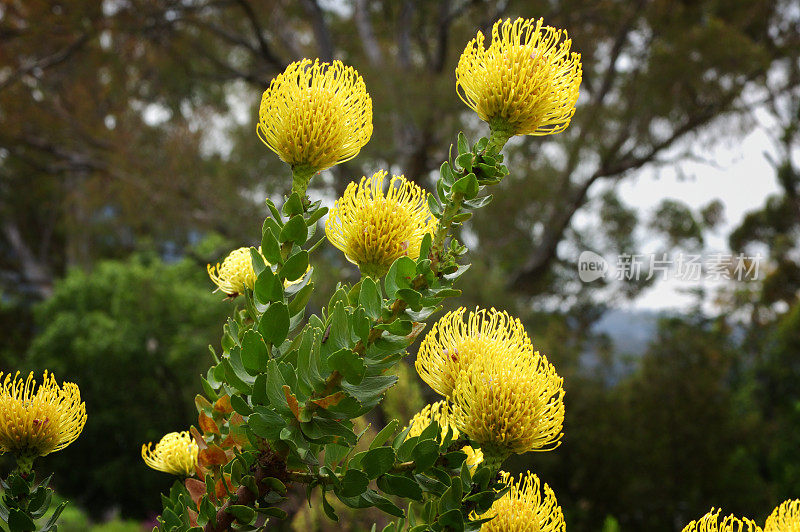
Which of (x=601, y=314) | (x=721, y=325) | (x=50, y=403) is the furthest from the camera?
(x=601, y=314)

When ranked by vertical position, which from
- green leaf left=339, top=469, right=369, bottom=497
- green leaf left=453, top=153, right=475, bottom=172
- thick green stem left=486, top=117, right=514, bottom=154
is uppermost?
thick green stem left=486, top=117, right=514, bottom=154

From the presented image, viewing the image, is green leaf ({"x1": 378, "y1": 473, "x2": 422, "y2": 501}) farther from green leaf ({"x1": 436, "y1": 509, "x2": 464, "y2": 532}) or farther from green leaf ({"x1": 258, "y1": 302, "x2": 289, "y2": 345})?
green leaf ({"x1": 258, "y1": 302, "x2": 289, "y2": 345})

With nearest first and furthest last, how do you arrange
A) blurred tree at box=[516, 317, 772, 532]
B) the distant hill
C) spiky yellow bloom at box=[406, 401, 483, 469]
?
spiky yellow bloom at box=[406, 401, 483, 469] → blurred tree at box=[516, 317, 772, 532] → the distant hill

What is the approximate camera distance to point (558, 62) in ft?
2.55

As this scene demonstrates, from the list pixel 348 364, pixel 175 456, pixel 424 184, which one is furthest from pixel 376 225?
pixel 424 184

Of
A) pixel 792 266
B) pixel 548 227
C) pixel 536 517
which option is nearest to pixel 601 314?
pixel 792 266

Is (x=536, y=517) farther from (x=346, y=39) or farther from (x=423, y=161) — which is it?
(x=346, y=39)

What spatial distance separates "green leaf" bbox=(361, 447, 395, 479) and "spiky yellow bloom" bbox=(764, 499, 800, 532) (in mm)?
401

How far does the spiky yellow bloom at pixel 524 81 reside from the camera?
75 cm

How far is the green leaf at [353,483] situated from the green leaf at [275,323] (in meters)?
0.16

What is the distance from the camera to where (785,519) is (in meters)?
0.73

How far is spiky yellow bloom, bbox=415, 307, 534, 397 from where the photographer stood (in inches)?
32.5

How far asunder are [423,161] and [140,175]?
3592 millimetres

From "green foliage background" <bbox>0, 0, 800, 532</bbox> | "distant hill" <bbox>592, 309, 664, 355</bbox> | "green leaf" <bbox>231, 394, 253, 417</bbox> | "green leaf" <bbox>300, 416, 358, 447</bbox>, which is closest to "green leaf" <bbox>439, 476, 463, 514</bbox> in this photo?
"green leaf" <bbox>300, 416, 358, 447</bbox>
